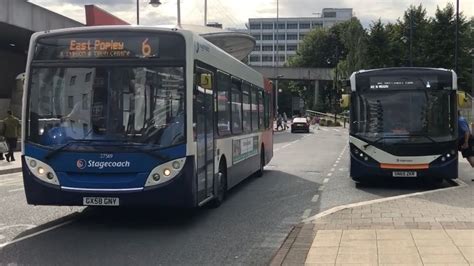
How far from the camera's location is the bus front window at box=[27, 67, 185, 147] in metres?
9.06

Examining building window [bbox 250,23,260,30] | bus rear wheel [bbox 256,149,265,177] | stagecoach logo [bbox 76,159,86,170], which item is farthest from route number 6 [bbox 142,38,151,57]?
building window [bbox 250,23,260,30]

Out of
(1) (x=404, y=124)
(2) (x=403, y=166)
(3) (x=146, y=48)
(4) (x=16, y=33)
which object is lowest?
(2) (x=403, y=166)

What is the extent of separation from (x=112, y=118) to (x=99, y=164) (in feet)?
2.21

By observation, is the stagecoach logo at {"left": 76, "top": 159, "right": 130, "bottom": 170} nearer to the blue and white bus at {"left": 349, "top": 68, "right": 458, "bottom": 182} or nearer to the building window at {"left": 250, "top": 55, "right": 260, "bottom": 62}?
the blue and white bus at {"left": 349, "top": 68, "right": 458, "bottom": 182}

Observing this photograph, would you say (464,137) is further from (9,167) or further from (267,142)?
(9,167)

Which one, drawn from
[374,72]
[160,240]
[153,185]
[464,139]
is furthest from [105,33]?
[464,139]

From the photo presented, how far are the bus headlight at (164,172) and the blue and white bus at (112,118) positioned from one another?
14mm

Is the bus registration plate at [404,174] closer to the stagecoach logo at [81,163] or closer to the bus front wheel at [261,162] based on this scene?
the bus front wheel at [261,162]

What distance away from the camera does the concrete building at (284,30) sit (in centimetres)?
17712

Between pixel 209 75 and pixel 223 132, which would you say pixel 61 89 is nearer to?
pixel 209 75

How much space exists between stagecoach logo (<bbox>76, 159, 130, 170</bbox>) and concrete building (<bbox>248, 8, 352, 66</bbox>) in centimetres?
16761

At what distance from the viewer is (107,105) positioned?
29.8 feet

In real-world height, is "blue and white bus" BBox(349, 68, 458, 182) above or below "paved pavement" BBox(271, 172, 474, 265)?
above

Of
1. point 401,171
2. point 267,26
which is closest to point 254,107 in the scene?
point 401,171
